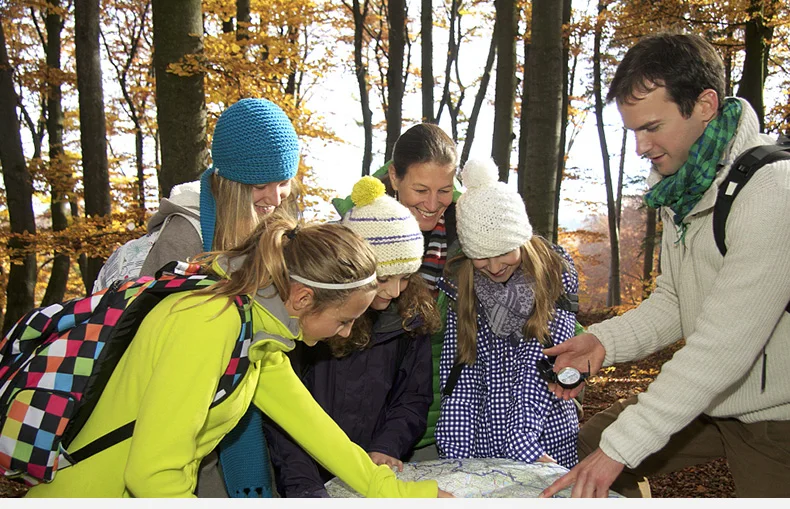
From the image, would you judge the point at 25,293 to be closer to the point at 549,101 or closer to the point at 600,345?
the point at 549,101

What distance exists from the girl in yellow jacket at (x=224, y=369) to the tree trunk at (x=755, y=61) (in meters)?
7.10

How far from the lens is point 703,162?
2.15 meters

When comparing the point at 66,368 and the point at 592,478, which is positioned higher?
the point at 66,368

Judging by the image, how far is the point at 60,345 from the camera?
1672 mm

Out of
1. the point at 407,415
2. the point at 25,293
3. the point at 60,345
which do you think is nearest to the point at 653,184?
the point at 407,415

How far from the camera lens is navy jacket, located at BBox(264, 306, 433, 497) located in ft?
8.62

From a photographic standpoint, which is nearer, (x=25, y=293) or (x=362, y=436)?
(x=362, y=436)

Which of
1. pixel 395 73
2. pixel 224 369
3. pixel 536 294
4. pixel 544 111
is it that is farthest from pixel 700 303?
pixel 395 73

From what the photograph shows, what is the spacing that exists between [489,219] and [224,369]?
1.34 meters

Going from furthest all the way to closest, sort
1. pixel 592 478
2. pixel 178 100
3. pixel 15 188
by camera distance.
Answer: pixel 15 188, pixel 178 100, pixel 592 478

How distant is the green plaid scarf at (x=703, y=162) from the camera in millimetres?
2146

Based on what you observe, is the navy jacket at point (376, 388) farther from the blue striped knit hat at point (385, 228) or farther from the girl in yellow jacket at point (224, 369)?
the girl in yellow jacket at point (224, 369)

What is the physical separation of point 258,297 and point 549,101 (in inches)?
195

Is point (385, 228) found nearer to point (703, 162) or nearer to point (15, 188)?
point (703, 162)
